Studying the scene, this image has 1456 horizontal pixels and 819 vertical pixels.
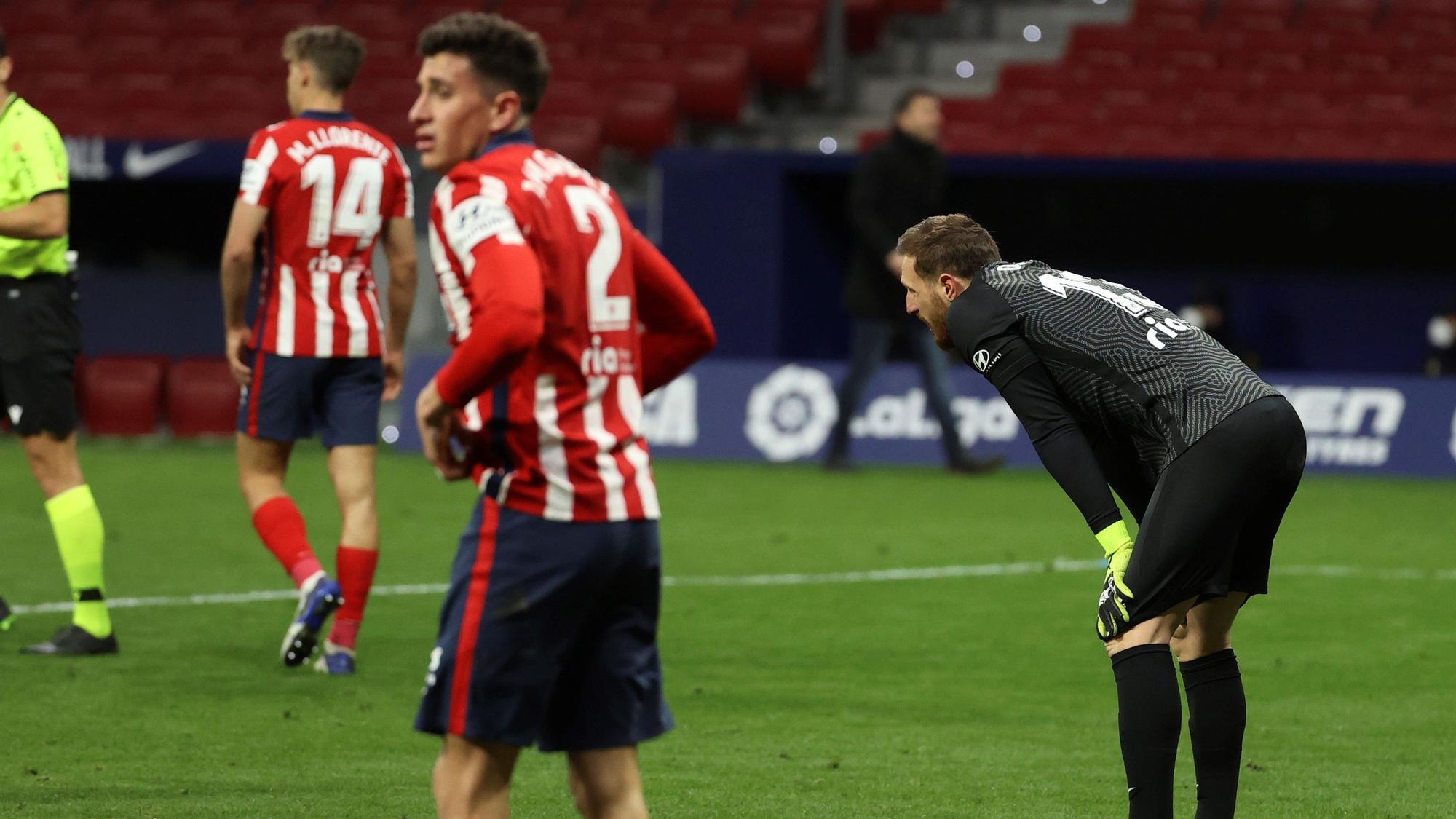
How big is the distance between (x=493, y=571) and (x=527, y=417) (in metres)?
0.28

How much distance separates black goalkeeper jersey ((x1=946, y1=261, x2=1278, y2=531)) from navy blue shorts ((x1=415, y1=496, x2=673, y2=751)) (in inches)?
43.1

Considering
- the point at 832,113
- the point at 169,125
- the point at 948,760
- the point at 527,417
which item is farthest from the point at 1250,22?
the point at 527,417

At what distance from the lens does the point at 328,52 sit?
7074mm

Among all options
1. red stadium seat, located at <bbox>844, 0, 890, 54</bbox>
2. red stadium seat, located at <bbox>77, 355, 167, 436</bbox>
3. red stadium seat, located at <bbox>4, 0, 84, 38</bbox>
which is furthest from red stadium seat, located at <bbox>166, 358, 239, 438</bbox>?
red stadium seat, located at <bbox>844, 0, 890, 54</bbox>

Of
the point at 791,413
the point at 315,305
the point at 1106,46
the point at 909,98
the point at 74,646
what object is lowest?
the point at 791,413

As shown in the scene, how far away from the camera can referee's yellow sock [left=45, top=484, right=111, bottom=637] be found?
7.29 meters

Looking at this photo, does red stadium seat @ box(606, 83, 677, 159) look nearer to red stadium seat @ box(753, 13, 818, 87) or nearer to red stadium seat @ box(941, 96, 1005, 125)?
red stadium seat @ box(753, 13, 818, 87)

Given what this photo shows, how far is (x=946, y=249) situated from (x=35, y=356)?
3.96m

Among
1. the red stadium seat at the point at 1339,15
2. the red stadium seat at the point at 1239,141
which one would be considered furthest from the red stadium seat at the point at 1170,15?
the red stadium seat at the point at 1239,141

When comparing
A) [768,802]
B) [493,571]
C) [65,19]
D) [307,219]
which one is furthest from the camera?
[65,19]

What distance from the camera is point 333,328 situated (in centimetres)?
717

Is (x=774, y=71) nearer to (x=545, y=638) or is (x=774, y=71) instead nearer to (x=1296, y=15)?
(x=1296, y=15)

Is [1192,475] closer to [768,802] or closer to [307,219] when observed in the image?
[768,802]

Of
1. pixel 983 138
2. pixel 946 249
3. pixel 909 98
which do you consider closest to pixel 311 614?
pixel 946 249
